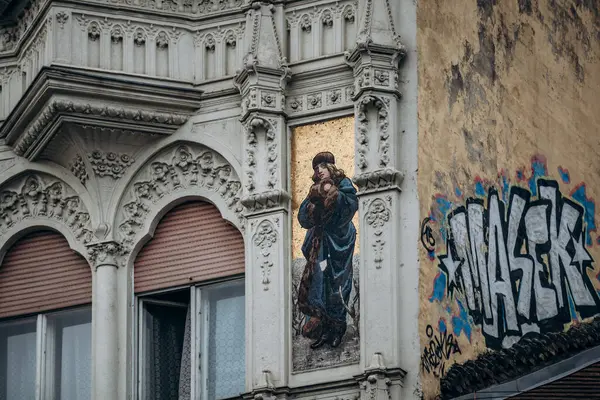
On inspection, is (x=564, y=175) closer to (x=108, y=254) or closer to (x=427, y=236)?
(x=427, y=236)

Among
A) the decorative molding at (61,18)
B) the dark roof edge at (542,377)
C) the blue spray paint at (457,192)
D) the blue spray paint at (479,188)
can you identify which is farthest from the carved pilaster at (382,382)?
the decorative molding at (61,18)

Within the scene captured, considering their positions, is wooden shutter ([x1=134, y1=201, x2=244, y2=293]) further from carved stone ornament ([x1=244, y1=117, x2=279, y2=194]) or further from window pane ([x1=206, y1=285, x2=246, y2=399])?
carved stone ornament ([x1=244, y1=117, x2=279, y2=194])

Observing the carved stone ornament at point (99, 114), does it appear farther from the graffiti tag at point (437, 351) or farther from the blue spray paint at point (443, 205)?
the graffiti tag at point (437, 351)

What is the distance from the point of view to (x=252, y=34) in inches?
1342

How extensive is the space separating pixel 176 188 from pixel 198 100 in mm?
1321

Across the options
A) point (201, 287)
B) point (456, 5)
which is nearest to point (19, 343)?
point (201, 287)

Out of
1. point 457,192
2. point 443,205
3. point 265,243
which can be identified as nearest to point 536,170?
point 457,192

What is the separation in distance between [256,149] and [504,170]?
3.93 metres

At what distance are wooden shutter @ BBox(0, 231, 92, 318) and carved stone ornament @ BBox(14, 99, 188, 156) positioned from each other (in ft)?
5.60

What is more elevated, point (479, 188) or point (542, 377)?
point (479, 188)

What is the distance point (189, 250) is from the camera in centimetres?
3422

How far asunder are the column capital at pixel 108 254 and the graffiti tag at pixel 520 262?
16.2 feet

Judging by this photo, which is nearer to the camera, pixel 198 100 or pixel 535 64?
pixel 198 100

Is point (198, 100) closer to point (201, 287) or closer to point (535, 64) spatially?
point (201, 287)
